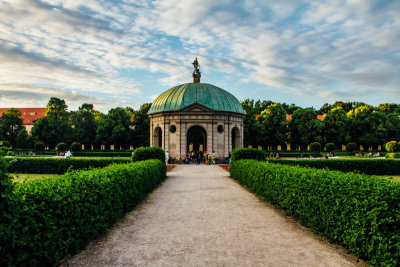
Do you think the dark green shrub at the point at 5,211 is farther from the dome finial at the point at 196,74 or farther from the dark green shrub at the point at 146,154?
the dome finial at the point at 196,74

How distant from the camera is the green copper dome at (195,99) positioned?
38.1 meters

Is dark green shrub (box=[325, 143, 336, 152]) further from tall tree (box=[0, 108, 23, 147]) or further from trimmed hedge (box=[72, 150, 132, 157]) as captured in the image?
tall tree (box=[0, 108, 23, 147])

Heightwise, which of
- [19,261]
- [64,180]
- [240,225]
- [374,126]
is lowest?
[240,225]

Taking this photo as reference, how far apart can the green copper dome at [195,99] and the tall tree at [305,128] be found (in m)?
21.5

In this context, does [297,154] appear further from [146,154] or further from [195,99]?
[146,154]

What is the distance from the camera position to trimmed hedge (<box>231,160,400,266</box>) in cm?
508

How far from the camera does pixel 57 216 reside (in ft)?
17.1

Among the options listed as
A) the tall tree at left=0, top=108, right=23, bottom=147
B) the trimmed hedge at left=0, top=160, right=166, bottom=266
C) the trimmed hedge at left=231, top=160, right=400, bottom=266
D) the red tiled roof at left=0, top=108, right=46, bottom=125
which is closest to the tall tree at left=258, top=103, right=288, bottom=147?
the trimmed hedge at left=231, top=160, right=400, bottom=266

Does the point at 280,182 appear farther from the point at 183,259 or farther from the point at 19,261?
the point at 19,261

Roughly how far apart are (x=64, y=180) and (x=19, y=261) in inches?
105

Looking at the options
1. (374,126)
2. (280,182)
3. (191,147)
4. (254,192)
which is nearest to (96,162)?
(254,192)

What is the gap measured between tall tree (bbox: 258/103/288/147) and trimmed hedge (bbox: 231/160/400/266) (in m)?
46.2

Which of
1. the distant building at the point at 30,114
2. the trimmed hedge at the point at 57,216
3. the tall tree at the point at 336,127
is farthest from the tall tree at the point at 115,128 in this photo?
the trimmed hedge at the point at 57,216

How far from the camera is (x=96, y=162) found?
22.5 metres
